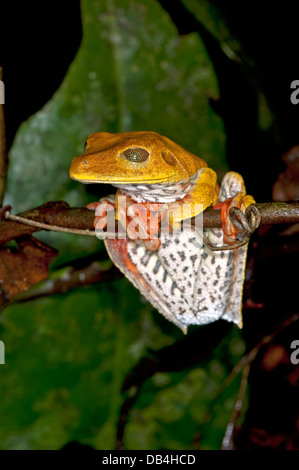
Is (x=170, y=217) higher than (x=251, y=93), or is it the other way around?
(x=251, y=93)

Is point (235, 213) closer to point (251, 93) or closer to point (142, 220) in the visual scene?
point (142, 220)

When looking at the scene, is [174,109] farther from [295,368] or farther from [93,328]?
[295,368]

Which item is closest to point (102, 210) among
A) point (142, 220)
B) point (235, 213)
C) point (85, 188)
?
point (142, 220)

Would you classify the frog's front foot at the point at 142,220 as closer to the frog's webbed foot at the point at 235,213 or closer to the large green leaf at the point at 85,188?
the frog's webbed foot at the point at 235,213

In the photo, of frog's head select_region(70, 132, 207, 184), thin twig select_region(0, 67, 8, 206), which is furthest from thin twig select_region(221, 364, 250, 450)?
thin twig select_region(0, 67, 8, 206)

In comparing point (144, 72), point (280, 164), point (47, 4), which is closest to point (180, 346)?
point (280, 164)
